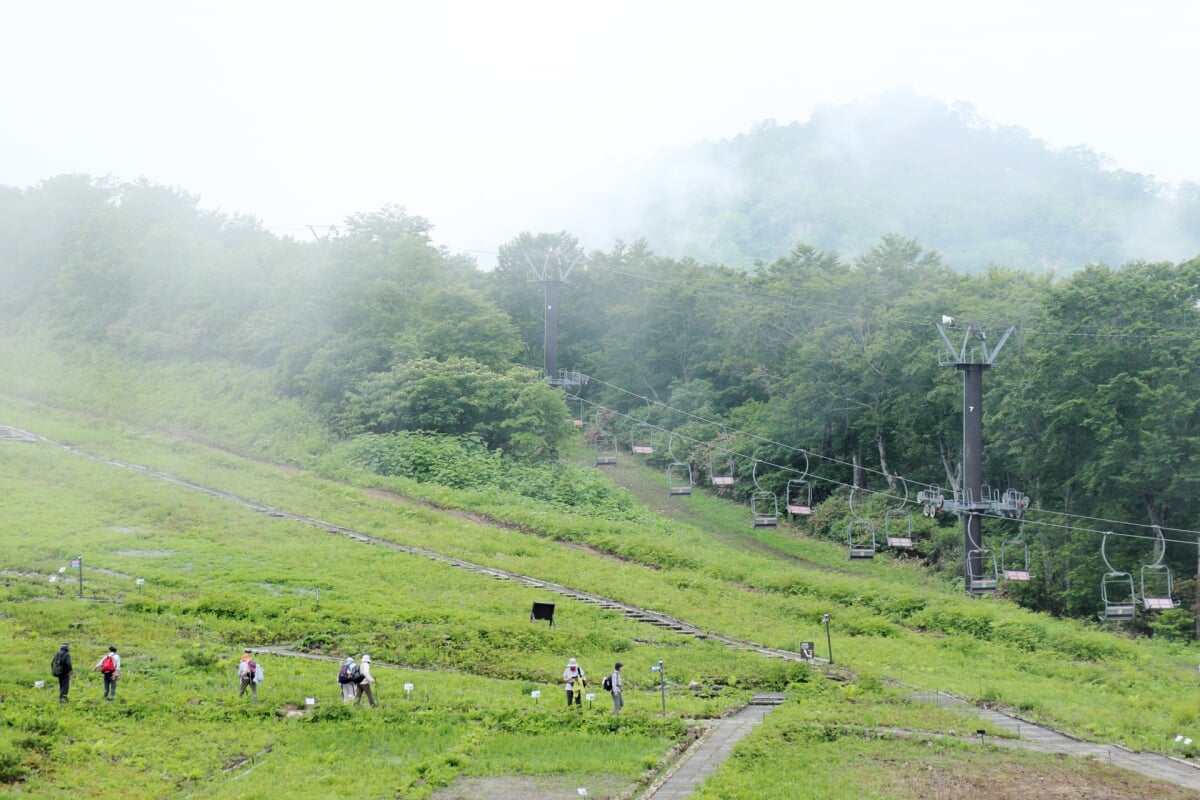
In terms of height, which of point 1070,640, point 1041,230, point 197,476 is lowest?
point 1070,640

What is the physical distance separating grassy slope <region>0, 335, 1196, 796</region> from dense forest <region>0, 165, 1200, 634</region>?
756 centimetres

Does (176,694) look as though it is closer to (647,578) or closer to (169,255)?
(647,578)

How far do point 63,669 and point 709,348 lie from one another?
57.4 metres

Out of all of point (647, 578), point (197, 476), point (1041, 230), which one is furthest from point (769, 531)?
point (1041, 230)

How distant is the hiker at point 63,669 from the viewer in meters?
23.3

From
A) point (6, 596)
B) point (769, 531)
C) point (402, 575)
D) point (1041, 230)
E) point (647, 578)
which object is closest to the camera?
point (6, 596)

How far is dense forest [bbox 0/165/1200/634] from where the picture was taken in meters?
44.8

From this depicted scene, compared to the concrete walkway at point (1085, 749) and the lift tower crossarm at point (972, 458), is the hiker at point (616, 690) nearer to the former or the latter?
the concrete walkway at point (1085, 749)

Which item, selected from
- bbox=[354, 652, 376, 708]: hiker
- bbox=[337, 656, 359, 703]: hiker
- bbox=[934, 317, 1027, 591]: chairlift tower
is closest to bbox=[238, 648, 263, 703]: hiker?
bbox=[337, 656, 359, 703]: hiker

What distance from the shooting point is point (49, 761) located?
2062cm

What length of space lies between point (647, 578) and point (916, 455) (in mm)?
23662

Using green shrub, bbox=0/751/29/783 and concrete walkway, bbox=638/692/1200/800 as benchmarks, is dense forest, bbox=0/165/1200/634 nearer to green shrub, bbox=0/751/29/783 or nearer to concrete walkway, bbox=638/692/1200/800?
concrete walkway, bbox=638/692/1200/800

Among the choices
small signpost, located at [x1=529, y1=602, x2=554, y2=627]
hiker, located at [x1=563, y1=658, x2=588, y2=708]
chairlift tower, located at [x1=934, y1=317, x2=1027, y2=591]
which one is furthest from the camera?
chairlift tower, located at [x1=934, y1=317, x2=1027, y2=591]

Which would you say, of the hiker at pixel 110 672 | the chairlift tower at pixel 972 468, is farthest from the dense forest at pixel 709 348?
the hiker at pixel 110 672
